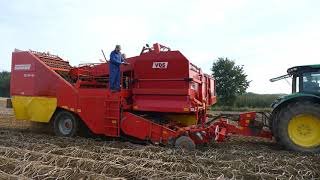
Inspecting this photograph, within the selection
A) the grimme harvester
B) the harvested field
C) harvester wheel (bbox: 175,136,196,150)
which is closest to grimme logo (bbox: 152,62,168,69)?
the grimme harvester

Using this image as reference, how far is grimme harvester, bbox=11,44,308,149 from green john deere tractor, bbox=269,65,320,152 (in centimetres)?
64

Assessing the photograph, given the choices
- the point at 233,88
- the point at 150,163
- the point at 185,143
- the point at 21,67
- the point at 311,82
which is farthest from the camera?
the point at 233,88

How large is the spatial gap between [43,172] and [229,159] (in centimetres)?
324

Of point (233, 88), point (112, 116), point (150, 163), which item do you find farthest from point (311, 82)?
point (233, 88)

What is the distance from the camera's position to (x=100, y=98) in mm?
9898

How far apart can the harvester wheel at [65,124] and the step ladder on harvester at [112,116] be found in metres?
1.08

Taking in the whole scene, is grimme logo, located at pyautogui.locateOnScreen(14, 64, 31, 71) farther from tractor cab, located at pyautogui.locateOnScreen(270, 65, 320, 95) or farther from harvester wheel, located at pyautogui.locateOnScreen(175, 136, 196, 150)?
tractor cab, located at pyautogui.locateOnScreen(270, 65, 320, 95)

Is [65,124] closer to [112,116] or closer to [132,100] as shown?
[112,116]

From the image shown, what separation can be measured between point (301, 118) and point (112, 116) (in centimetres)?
440

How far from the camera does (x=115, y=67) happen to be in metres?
9.68

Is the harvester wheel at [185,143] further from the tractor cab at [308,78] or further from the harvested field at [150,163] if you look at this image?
the tractor cab at [308,78]

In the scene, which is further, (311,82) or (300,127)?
(311,82)

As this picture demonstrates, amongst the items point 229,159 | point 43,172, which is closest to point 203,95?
point 229,159

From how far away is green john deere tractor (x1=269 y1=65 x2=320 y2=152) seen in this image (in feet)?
27.2
